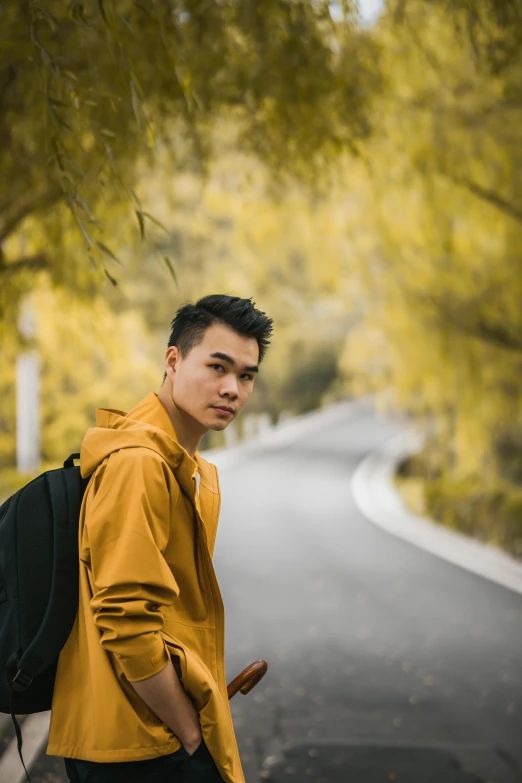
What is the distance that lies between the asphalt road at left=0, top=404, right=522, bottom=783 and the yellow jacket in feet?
8.40

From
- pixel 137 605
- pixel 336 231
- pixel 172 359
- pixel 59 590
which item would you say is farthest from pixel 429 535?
pixel 137 605

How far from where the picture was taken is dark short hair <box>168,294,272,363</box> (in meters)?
2.17

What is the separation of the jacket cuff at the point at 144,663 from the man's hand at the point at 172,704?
19mm

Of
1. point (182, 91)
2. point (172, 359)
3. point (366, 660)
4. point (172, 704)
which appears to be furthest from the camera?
point (366, 660)

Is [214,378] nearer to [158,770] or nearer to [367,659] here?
[158,770]

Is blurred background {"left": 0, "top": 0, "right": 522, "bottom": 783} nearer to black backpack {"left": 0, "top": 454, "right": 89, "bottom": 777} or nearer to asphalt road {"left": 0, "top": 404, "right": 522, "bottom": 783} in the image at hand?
asphalt road {"left": 0, "top": 404, "right": 522, "bottom": 783}

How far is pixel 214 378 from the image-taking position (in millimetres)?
2160

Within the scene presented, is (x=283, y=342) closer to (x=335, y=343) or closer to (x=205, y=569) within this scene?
(x=335, y=343)

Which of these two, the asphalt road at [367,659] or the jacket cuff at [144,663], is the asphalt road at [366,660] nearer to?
the asphalt road at [367,659]

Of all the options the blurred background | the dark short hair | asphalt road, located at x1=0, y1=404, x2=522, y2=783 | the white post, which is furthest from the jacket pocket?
the white post

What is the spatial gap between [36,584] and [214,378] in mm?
649

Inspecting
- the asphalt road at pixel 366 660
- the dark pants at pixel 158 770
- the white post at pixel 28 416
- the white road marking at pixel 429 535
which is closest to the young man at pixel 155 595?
the dark pants at pixel 158 770

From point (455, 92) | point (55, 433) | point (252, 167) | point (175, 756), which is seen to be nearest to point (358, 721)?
point (175, 756)

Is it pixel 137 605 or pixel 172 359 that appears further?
pixel 172 359
